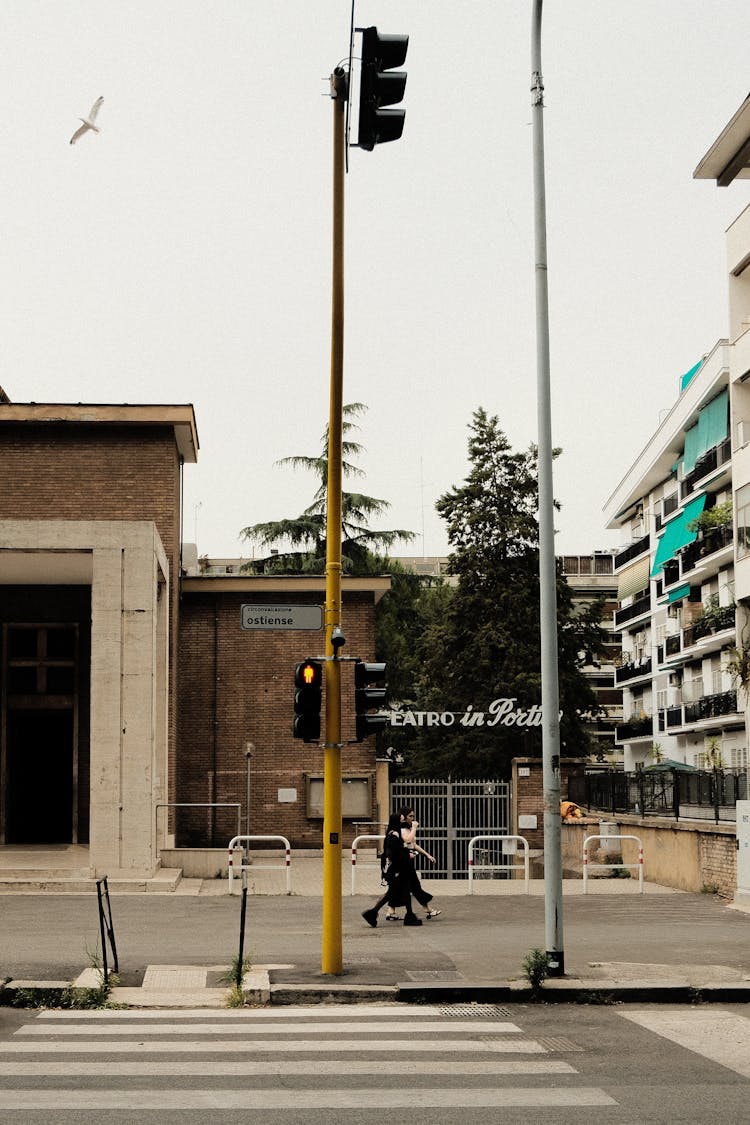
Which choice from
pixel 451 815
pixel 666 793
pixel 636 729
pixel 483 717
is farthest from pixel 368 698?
pixel 636 729

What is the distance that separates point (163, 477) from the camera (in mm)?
32969

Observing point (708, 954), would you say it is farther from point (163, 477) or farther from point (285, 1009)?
point (163, 477)

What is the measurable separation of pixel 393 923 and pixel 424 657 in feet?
112

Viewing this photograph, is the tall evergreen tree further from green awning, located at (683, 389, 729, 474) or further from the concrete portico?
the concrete portico

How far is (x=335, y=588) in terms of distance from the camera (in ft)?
43.8

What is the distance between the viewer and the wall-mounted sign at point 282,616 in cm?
1368

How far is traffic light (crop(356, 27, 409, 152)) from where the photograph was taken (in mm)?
10727

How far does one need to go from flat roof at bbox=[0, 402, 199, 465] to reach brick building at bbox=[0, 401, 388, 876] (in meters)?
0.03

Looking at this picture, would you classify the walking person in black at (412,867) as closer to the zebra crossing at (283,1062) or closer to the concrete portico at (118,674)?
the concrete portico at (118,674)

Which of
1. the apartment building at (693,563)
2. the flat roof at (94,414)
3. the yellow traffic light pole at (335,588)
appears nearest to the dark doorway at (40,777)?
the flat roof at (94,414)

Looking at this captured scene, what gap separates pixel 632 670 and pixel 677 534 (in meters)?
15.4

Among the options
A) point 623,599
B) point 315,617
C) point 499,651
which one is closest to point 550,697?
point 315,617

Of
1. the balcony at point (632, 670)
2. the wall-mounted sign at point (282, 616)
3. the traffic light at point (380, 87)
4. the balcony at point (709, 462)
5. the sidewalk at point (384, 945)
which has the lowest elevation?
the sidewalk at point (384, 945)

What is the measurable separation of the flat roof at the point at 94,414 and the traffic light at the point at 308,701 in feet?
66.1
